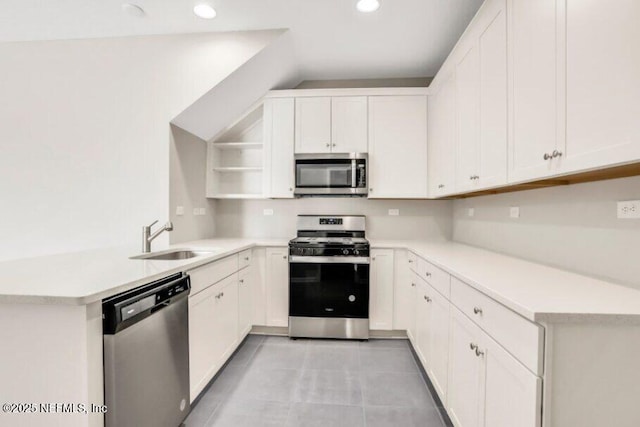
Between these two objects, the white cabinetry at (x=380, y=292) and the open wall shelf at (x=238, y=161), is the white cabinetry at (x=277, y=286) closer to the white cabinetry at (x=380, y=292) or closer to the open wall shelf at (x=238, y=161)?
the open wall shelf at (x=238, y=161)

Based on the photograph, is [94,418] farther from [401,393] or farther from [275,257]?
[275,257]

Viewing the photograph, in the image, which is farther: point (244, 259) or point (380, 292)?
point (380, 292)

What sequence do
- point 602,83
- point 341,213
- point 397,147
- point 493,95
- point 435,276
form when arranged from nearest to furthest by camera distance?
point 602,83, point 493,95, point 435,276, point 397,147, point 341,213

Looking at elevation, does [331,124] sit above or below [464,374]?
above

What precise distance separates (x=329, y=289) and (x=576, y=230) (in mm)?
1866

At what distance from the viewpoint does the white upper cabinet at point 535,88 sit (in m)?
1.16

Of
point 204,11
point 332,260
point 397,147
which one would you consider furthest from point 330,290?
point 204,11

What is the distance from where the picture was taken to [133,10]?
2113 mm

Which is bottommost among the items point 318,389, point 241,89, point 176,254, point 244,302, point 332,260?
point 318,389

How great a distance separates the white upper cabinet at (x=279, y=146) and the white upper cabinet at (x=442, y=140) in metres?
1.37

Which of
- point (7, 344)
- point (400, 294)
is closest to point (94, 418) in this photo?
point (7, 344)

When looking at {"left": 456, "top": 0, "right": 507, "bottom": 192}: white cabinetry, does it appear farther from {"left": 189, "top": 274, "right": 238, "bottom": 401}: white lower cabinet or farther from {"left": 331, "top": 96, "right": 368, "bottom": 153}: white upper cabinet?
{"left": 189, "top": 274, "right": 238, "bottom": 401}: white lower cabinet

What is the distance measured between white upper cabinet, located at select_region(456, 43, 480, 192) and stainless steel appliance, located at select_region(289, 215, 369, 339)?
3.47ft

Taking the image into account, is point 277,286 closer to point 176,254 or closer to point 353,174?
point 176,254
